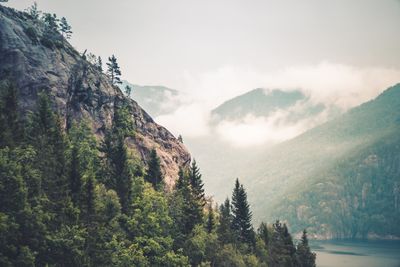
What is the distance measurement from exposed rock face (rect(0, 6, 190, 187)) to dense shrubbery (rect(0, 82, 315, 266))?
7.67m

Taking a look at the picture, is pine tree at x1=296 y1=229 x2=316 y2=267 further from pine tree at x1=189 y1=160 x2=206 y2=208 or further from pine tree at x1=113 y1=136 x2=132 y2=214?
pine tree at x1=113 y1=136 x2=132 y2=214

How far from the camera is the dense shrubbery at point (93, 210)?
5725cm

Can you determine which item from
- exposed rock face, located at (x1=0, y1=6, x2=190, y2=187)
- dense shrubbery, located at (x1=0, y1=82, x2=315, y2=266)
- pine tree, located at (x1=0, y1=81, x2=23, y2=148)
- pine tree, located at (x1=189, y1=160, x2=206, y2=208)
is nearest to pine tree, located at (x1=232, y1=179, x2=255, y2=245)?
dense shrubbery, located at (x1=0, y1=82, x2=315, y2=266)

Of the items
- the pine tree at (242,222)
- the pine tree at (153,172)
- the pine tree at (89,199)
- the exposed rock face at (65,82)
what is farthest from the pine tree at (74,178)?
the pine tree at (242,222)

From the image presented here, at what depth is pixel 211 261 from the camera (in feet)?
310

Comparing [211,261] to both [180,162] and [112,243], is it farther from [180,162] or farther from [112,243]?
[180,162]

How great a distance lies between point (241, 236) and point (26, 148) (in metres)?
63.7

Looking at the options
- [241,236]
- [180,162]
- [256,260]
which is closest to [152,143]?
[180,162]

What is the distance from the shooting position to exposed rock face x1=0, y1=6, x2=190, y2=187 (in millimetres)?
102562

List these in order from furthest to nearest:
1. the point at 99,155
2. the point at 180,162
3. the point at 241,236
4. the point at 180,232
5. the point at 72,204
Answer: the point at 180,162 → the point at 241,236 → the point at 99,155 → the point at 180,232 → the point at 72,204

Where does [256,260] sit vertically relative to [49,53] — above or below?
below

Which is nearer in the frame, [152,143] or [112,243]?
[112,243]

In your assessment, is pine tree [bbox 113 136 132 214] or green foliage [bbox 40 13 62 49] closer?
pine tree [bbox 113 136 132 214]

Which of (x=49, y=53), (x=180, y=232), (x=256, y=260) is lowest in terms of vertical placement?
(x=256, y=260)
